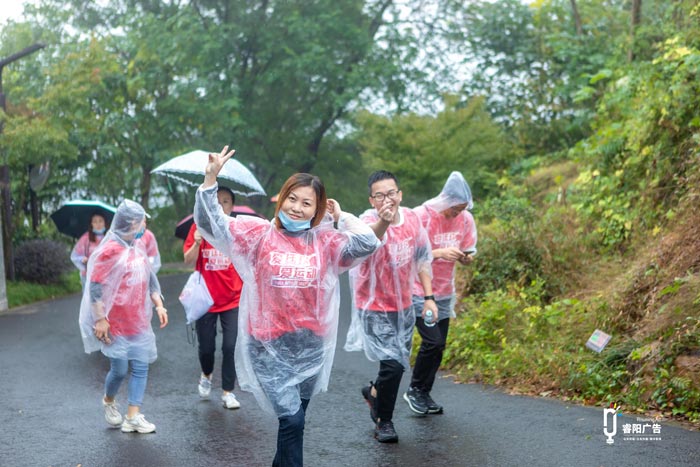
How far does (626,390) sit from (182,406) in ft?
12.2

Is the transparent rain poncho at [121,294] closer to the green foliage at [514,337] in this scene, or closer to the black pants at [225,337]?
the black pants at [225,337]

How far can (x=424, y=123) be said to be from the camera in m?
21.2

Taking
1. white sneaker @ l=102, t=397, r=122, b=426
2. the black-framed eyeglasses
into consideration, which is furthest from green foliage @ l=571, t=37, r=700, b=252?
white sneaker @ l=102, t=397, r=122, b=426

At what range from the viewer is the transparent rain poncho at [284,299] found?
5.02 m

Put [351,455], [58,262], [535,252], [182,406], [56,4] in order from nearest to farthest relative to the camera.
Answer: [351,455] < [182,406] < [535,252] < [58,262] < [56,4]

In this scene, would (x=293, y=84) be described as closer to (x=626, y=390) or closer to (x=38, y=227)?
(x=38, y=227)

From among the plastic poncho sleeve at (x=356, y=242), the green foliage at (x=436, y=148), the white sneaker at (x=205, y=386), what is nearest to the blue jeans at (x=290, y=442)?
the plastic poncho sleeve at (x=356, y=242)

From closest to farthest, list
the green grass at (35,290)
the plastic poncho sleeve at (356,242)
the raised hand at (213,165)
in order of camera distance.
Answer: the raised hand at (213,165)
the plastic poncho sleeve at (356,242)
the green grass at (35,290)

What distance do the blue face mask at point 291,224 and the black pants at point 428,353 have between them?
235cm

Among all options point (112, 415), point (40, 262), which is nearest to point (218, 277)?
point (112, 415)

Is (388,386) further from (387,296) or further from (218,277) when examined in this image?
(218,277)

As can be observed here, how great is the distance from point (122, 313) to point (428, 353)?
7.86 feet

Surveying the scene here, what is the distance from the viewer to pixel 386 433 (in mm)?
6465

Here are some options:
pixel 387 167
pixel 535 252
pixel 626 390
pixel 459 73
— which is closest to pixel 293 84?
pixel 459 73
